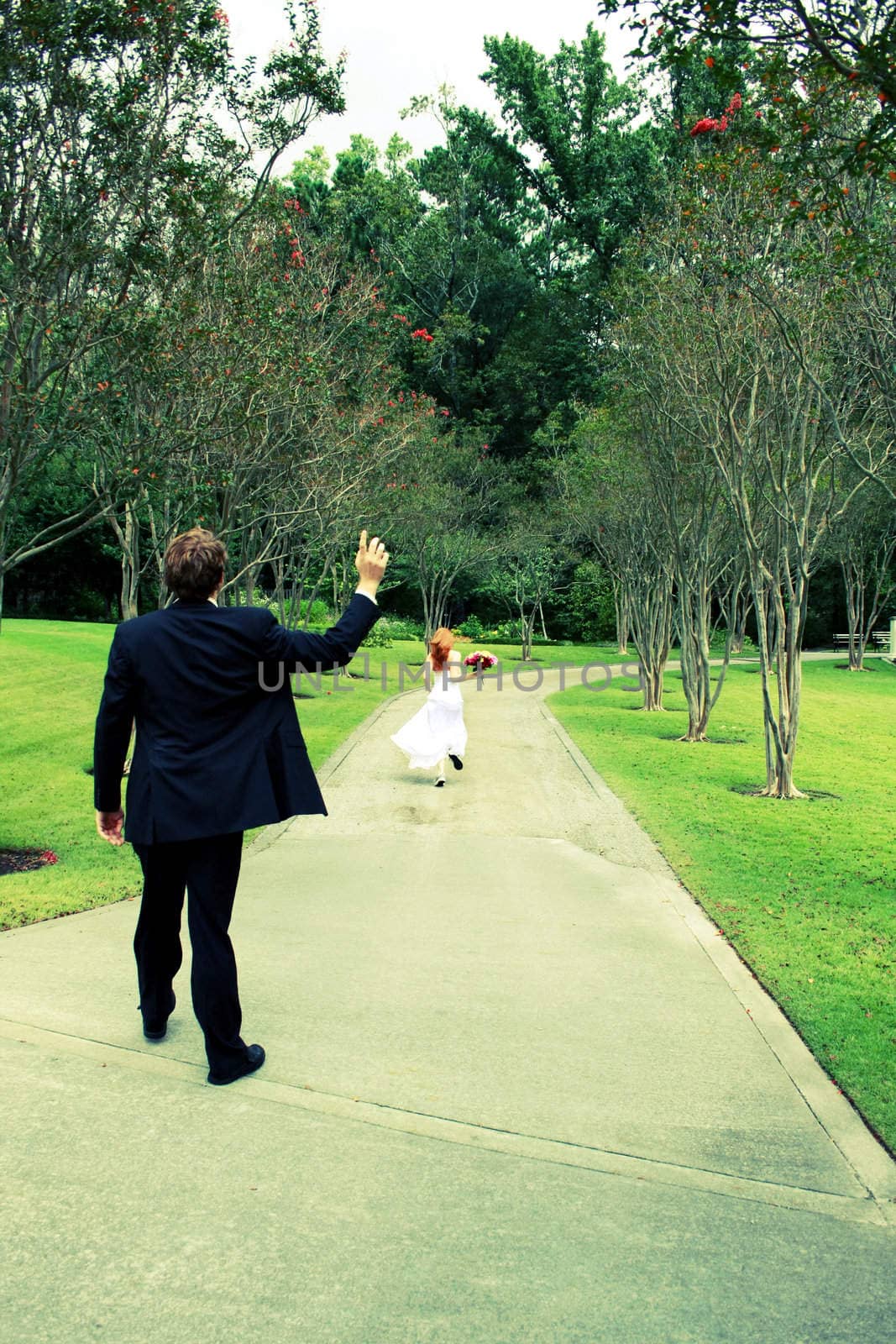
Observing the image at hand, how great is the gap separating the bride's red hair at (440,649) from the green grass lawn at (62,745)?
2155 mm

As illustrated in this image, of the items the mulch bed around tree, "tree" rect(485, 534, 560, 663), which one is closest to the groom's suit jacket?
the mulch bed around tree

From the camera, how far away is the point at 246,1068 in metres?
4.17

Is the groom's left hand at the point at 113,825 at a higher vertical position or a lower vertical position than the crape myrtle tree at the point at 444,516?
lower

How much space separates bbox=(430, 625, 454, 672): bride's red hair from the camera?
540 inches

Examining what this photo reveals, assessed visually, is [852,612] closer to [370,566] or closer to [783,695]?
[783,695]

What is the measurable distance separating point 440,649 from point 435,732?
1.16 metres

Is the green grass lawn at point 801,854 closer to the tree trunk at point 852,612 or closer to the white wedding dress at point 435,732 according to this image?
the white wedding dress at point 435,732

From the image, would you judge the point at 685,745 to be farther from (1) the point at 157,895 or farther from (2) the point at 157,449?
(1) the point at 157,895

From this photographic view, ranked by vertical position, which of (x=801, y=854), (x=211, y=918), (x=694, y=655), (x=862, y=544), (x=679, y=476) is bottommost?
(x=801, y=854)

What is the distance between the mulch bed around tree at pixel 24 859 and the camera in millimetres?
8430

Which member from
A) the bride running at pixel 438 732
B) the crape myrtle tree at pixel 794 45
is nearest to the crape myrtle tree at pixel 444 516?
the bride running at pixel 438 732

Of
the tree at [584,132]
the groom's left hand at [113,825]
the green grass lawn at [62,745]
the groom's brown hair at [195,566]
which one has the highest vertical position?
the tree at [584,132]

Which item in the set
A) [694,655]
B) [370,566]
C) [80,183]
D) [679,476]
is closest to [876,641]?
[694,655]

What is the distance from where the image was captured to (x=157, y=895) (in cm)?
427
